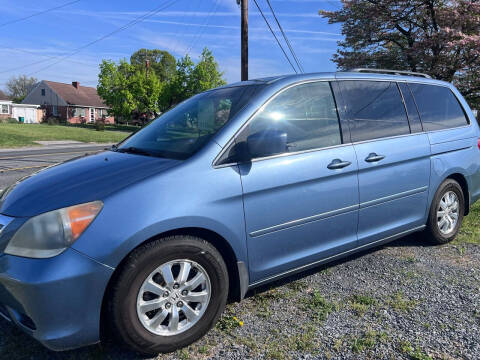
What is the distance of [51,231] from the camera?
2223mm

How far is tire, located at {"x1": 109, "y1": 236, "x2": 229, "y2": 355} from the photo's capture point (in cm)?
231

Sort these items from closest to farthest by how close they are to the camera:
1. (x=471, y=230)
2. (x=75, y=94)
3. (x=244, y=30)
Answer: (x=471, y=230)
(x=244, y=30)
(x=75, y=94)

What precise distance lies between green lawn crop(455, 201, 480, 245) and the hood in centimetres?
363

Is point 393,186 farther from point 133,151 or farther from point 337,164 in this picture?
point 133,151

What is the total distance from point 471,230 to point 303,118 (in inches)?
122

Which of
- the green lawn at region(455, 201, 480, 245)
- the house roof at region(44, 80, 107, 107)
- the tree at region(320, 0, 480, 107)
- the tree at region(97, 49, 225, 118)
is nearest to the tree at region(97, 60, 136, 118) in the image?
the tree at region(97, 49, 225, 118)

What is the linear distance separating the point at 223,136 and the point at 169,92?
46552 mm

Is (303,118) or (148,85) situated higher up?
(148,85)

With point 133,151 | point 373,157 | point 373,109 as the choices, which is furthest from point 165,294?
point 373,109

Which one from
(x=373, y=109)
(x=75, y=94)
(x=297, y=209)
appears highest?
(x=75, y=94)

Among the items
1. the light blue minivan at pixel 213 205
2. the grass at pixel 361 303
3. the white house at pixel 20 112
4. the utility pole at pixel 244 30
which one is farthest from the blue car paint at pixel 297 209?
the white house at pixel 20 112

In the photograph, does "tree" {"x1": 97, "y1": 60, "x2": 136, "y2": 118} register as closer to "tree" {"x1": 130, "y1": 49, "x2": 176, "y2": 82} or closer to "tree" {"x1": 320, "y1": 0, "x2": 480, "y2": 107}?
"tree" {"x1": 130, "y1": 49, "x2": 176, "y2": 82}

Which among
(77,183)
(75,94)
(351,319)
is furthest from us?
(75,94)

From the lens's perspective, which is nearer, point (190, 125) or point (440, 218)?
point (190, 125)
